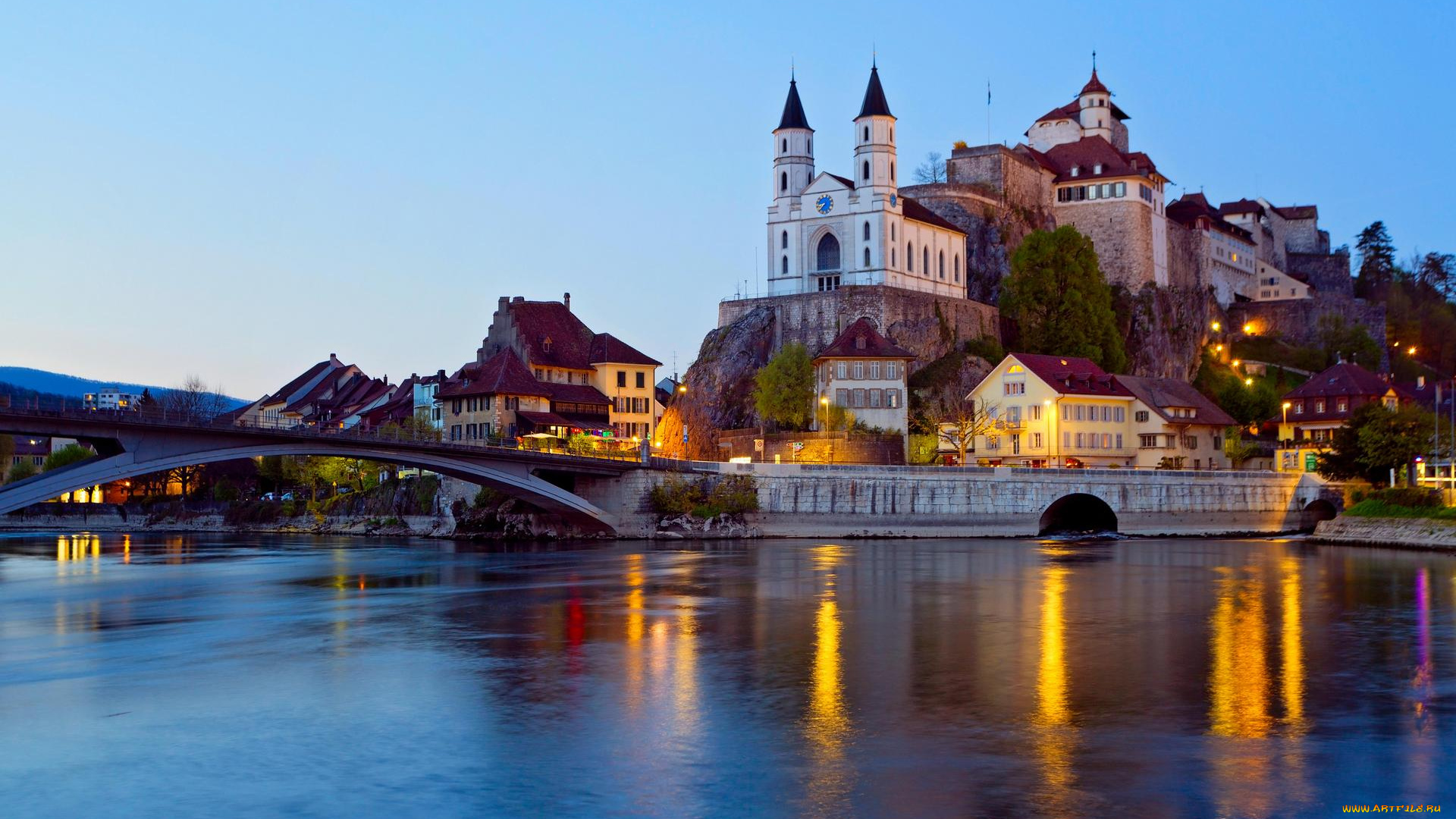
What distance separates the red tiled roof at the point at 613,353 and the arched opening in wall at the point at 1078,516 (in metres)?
31.3

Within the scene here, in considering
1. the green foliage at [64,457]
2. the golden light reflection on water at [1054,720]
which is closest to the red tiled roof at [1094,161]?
the green foliage at [64,457]

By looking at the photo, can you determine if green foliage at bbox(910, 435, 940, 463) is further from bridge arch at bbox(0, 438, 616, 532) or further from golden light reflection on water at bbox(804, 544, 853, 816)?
golden light reflection on water at bbox(804, 544, 853, 816)

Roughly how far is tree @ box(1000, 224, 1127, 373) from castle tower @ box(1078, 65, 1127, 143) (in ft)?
108

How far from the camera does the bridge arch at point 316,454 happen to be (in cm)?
5194

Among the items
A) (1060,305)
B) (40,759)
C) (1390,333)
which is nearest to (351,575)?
(40,759)

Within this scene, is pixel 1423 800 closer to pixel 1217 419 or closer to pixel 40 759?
pixel 40 759

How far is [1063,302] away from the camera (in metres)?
97.4

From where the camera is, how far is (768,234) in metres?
100

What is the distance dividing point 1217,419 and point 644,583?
53.2 m

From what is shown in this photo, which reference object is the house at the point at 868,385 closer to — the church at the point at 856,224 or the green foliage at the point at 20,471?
the church at the point at 856,224

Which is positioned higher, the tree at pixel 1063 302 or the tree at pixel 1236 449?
the tree at pixel 1063 302

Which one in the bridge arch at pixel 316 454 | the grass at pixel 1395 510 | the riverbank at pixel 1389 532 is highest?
the bridge arch at pixel 316 454

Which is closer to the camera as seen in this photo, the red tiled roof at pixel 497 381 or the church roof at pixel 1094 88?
the red tiled roof at pixel 497 381

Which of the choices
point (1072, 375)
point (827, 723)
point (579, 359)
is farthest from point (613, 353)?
point (827, 723)
